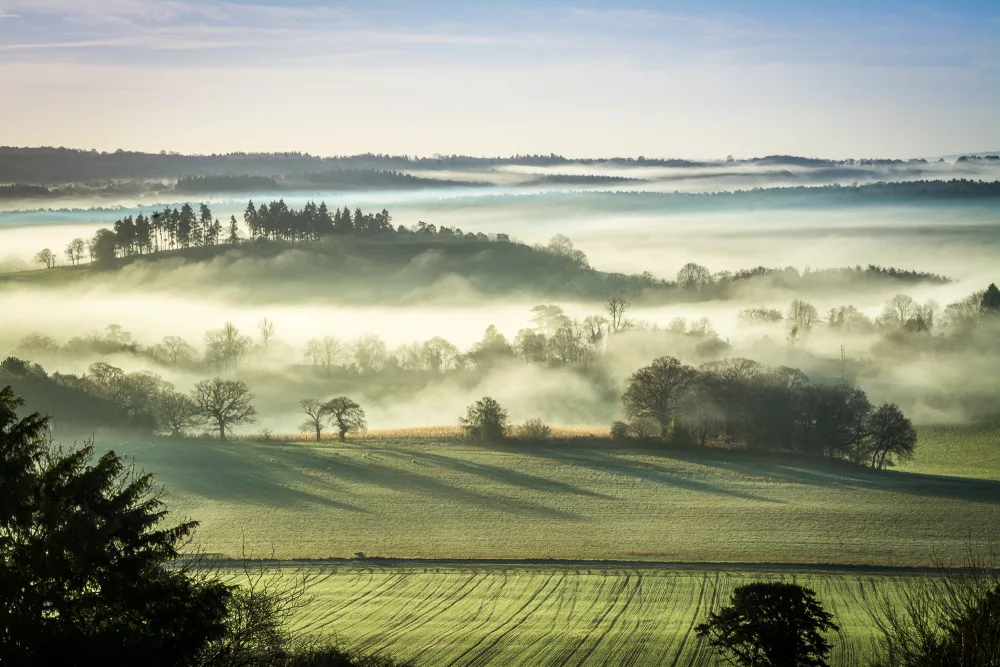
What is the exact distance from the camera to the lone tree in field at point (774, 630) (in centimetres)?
2662

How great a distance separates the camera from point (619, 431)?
75.7m

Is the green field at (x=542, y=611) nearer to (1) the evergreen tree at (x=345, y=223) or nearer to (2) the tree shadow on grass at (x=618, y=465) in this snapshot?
(2) the tree shadow on grass at (x=618, y=465)

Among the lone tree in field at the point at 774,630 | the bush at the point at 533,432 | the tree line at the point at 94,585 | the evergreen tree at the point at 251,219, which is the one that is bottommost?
the bush at the point at 533,432

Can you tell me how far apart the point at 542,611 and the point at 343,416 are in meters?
42.6

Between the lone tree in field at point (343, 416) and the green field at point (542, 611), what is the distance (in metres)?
33.5

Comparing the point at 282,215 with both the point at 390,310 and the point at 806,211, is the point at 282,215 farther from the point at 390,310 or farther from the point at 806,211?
the point at 806,211

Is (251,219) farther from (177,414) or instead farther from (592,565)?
(592,565)

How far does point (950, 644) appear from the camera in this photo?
67.4 ft

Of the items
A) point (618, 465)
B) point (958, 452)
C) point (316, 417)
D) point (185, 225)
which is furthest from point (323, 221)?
point (958, 452)

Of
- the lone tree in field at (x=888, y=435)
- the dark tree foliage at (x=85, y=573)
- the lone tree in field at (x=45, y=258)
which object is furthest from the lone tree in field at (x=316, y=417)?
the lone tree in field at (x=45, y=258)

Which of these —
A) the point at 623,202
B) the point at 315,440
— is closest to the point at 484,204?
the point at 623,202

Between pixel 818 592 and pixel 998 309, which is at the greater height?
pixel 998 309

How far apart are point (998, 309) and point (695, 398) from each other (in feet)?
190

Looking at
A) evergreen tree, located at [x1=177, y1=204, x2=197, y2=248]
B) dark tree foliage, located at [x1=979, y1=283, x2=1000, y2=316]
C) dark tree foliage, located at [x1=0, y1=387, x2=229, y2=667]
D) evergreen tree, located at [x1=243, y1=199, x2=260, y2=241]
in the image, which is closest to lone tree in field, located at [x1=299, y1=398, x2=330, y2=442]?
dark tree foliage, located at [x1=0, y1=387, x2=229, y2=667]
